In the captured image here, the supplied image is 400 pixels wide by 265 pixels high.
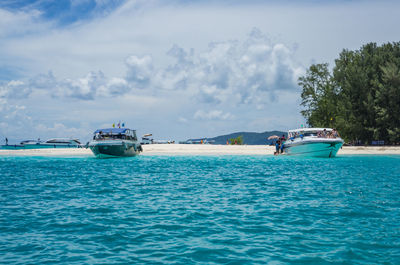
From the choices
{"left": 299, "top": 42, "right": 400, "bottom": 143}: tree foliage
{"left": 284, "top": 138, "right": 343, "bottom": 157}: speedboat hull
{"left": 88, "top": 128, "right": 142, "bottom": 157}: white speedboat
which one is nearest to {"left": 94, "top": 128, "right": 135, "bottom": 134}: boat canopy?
{"left": 88, "top": 128, "right": 142, "bottom": 157}: white speedboat

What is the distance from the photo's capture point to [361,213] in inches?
504

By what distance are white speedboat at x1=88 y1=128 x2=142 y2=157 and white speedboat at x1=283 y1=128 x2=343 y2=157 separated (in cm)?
2158

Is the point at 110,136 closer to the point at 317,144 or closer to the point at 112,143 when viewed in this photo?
the point at 112,143

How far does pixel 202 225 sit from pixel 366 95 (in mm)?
59292

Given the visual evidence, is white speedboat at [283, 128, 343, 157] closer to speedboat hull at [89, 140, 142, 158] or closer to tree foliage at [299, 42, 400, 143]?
tree foliage at [299, 42, 400, 143]

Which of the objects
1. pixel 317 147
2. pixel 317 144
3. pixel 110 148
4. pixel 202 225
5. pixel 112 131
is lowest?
pixel 202 225

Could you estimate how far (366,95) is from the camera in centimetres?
6297

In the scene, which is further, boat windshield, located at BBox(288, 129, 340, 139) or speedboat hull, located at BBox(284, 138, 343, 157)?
boat windshield, located at BBox(288, 129, 340, 139)

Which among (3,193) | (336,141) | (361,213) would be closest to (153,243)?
(361,213)

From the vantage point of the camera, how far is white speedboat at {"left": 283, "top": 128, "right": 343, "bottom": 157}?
43531 mm

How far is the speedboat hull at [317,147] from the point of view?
143 feet

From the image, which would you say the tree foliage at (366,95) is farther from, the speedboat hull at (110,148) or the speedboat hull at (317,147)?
the speedboat hull at (110,148)

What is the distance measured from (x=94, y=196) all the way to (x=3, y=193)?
16.3 feet

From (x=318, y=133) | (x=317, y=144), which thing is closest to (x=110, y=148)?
(x=317, y=144)
